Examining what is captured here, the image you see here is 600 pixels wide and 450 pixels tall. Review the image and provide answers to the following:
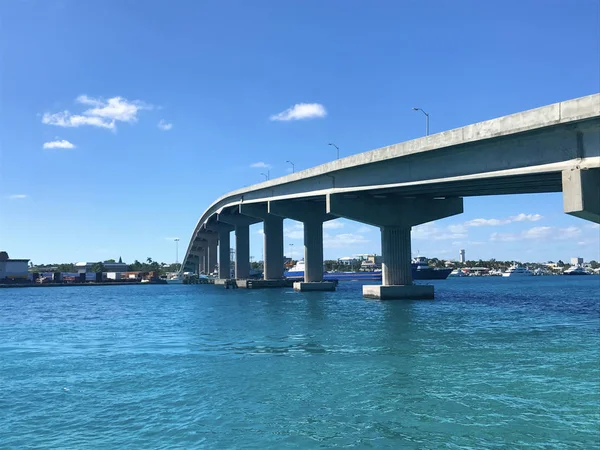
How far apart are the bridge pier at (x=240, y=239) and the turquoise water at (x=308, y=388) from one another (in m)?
80.0

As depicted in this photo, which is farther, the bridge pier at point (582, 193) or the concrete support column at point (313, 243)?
the concrete support column at point (313, 243)

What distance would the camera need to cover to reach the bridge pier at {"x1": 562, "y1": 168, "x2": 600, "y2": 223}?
23047 millimetres

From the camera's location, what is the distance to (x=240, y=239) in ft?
379

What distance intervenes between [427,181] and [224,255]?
103183 millimetres

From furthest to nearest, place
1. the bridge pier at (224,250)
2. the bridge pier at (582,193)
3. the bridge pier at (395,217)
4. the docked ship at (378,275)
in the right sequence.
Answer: the docked ship at (378,275) < the bridge pier at (224,250) < the bridge pier at (395,217) < the bridge pier at (582,193)

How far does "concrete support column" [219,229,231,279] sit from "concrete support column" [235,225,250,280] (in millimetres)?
24058

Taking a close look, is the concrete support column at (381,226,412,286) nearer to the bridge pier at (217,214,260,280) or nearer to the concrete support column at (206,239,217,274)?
the bridge pier at (217,214,260,280)

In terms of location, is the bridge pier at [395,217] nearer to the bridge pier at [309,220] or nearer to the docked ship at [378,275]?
the bridge pier at [309,220]

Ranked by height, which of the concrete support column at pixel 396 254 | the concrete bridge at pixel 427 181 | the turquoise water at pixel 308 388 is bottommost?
the turquoise water at pixel 308 388

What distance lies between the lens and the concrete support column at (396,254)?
195 feet

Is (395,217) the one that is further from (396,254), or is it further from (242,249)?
(242,249)

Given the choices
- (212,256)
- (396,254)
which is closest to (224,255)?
(212,256)

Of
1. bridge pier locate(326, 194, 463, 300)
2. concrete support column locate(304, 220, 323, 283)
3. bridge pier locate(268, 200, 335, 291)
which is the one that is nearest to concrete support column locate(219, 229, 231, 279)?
bridge pier locate(268, 200, 335, 291)

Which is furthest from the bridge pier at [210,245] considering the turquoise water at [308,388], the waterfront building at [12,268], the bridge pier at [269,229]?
the turquoise water at [308,388]
